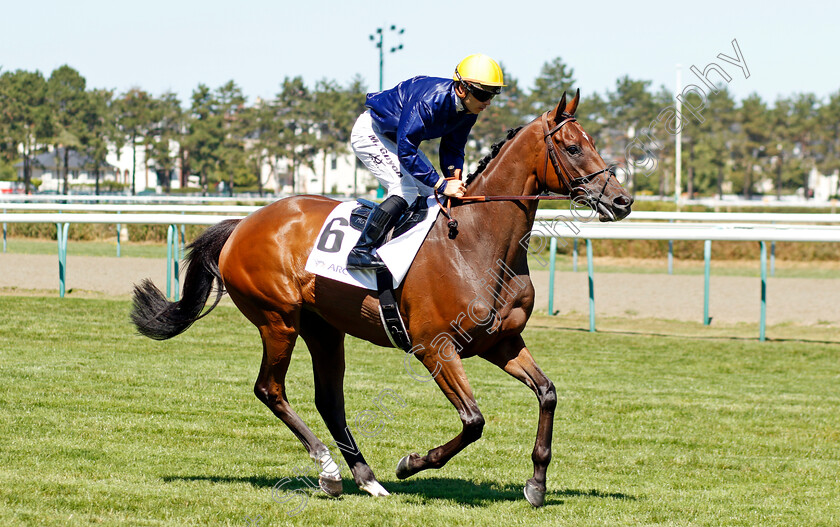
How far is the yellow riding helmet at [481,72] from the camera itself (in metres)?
4.34

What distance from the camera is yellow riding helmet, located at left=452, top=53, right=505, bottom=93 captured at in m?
4.34

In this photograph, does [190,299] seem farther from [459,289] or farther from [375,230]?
[459,289]

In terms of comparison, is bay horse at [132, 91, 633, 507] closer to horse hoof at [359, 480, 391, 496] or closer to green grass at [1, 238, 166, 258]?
horse hoof at [359, 480, 391, 496]

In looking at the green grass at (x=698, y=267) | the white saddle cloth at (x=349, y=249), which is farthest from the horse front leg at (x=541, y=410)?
the green grass at (x=698, y=267)

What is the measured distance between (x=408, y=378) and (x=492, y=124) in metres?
50.9

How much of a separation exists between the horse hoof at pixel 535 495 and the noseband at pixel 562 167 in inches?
52.7

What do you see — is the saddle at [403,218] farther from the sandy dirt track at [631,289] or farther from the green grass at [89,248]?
the green grass at [89,248]

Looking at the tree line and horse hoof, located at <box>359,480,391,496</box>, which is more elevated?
the tree line

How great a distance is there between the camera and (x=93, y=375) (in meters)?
7.32

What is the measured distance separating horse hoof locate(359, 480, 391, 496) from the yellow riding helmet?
1983 millimetres

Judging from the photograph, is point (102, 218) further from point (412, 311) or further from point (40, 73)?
point (40, 73)

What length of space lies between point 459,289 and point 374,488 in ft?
3.61

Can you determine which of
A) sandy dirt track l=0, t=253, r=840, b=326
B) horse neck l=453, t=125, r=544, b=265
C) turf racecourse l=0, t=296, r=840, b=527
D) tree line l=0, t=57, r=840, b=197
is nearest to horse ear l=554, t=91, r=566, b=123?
horse neck l=453, t=125, r=544, b=265

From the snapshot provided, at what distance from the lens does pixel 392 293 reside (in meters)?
4.56
